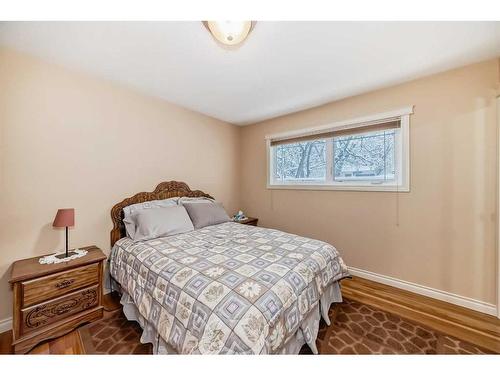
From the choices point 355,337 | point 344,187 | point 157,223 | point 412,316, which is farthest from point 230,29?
point 412,316

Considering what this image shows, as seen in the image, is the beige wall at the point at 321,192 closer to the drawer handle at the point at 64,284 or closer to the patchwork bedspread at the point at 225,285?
the drawer handle at the point at 64,284

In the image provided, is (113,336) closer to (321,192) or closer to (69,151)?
(69,151)

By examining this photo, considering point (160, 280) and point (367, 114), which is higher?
point (367, 114)

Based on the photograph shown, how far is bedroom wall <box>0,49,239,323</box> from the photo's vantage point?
1697mm

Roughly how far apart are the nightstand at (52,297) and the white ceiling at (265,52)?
178 cm

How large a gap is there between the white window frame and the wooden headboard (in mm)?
1448

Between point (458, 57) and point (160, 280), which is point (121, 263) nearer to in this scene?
point (160, 280)

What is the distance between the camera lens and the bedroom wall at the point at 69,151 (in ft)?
5.57

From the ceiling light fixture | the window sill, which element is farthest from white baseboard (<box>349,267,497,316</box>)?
the ceiling light fixture

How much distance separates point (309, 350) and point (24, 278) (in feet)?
6.79

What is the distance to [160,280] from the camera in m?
1.43

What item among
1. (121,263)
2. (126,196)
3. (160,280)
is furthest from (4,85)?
(160,280)

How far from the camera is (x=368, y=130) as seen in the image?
2.47 metres

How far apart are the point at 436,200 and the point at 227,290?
2.29 m
